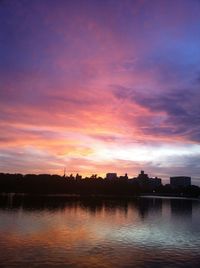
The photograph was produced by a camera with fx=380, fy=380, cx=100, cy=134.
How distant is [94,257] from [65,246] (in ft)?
18.2

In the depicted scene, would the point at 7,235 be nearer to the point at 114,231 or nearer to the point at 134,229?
the point at 114,231

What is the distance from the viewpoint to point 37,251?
112 feet

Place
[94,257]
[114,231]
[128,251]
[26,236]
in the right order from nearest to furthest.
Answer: [94,257] → [128,251] → [26,236] → [114,231]

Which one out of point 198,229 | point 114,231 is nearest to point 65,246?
point 114,231

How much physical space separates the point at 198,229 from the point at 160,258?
25181mm

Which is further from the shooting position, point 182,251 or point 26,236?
point 26,236

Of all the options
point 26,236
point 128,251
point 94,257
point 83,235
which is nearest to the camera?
point 94,257

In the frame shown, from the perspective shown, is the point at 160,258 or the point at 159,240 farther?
the point at 159,240

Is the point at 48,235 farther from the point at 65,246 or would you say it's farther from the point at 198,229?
the point at 198,229

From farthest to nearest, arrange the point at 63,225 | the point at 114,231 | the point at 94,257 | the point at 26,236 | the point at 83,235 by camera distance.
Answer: the point at 63,225, the point at 114,231, the point at 83,235, the point at 26,236, the point at 94,257

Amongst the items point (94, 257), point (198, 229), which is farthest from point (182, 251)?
point (198, 229)

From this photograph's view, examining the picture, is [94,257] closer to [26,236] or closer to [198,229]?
[26,236]

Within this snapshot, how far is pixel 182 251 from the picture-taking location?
121 feet

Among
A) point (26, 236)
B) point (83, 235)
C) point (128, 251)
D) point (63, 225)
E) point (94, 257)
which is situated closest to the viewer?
point (94, 257)
